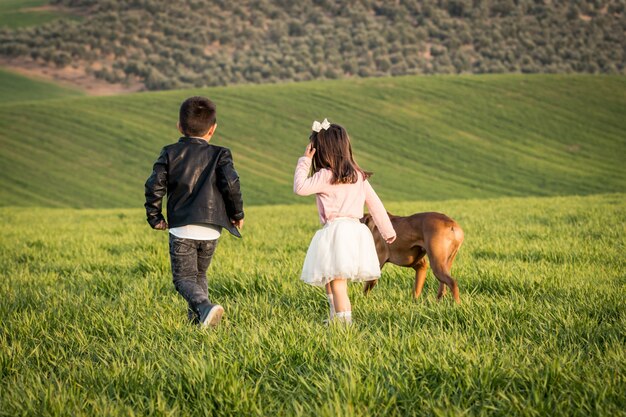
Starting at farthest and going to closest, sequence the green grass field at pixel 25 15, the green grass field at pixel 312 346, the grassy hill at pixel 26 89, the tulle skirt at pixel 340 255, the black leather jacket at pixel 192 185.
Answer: the green grass field at pixel 25 15
the grassy hill at pixel 26 89
the black leather jacket at pixel 192 185
the tulle skirt at pixel 340 255
the green grass field at pixel 312 346

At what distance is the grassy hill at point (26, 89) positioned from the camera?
60.4 meters

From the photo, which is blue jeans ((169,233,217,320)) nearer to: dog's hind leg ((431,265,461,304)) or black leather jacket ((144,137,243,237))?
black leather jacket ((144,137,243,237))

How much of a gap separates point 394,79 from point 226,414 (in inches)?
2405

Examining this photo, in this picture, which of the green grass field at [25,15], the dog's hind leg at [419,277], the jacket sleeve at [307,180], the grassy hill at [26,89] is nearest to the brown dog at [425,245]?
the dog's hind leg at [419,277]

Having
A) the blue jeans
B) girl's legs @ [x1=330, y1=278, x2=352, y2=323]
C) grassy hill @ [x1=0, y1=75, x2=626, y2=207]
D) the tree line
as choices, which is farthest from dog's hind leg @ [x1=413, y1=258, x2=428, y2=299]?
the tree line

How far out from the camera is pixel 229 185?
5531 millimetres

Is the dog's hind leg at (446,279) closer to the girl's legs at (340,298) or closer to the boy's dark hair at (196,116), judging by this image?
the girl's legs at (340,298)

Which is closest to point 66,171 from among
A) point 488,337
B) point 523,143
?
point 523,143

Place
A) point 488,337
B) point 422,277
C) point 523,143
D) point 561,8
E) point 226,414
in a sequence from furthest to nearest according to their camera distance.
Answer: point 561,8 → point 523,143 → point 422,277 → point 488,337 → point 226,414

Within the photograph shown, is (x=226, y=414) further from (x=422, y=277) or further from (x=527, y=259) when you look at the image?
(x=527, y=259)

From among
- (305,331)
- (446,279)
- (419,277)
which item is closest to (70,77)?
(419,277)

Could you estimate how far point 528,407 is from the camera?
Result: 3.05 m

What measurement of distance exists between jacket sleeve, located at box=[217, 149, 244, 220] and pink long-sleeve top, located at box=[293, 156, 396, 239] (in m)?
0.52

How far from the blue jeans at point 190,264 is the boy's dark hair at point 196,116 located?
95cm
